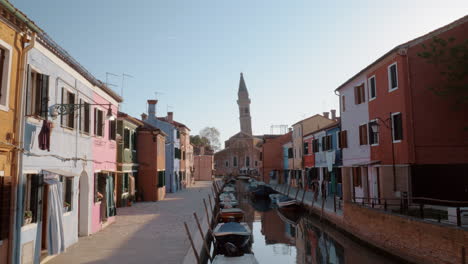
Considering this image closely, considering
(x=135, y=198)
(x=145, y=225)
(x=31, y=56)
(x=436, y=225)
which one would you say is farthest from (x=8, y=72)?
(x=135, y=198)

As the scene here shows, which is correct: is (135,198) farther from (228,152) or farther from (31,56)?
(228,152)

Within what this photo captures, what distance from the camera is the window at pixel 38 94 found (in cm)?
948

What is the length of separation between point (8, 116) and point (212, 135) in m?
91.0

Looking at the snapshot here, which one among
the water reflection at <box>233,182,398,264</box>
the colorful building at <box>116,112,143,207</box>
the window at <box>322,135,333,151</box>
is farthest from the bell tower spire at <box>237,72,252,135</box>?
the colorful building at <box>116,112,143,207</box>

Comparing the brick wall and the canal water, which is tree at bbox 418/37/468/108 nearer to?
the brick wall

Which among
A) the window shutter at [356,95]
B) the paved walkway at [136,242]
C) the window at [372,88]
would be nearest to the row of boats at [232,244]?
the paved walkway at [136,242]

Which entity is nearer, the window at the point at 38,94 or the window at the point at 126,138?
the window at the point at 38,94

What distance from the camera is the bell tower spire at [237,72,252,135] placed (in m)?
102

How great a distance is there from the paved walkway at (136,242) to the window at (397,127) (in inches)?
421

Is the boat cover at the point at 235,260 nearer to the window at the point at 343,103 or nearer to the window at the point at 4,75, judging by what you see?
the window at the point at 4,75

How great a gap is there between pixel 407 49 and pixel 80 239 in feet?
53.9

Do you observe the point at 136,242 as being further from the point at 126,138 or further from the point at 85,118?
the point at 126,138

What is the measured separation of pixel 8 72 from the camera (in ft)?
27.3

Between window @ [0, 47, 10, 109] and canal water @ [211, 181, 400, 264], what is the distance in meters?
12.0
